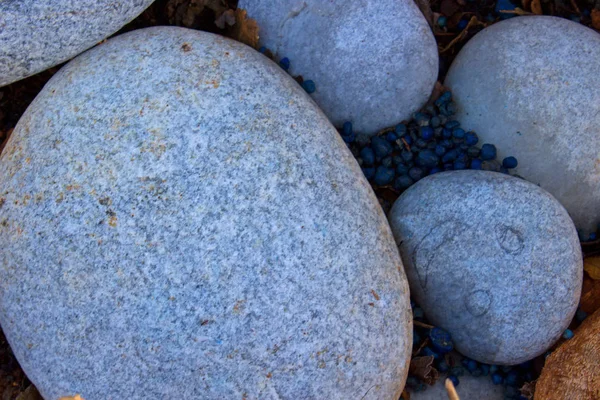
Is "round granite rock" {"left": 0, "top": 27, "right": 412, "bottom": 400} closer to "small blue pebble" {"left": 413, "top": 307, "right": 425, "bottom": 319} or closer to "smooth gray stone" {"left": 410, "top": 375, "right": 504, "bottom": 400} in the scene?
"small blue pebble" {"left": 413, "top": 307, "right": 425, "bottom": 319}

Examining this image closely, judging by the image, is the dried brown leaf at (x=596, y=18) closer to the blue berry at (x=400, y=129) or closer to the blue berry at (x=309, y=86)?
the blue berry at (x=400, y=129)

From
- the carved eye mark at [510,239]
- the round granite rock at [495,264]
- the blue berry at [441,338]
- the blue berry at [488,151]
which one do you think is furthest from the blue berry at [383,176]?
the blue berry at [441,338]

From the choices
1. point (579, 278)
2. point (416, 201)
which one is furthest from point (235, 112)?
point (579, 278)

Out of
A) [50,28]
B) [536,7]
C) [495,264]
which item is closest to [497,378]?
[495,264]

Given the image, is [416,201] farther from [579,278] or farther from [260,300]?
[260,300]

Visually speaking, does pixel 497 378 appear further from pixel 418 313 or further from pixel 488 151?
pixel 488 151

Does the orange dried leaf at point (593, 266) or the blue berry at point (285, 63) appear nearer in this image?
the blue berry at point (285, 63)
